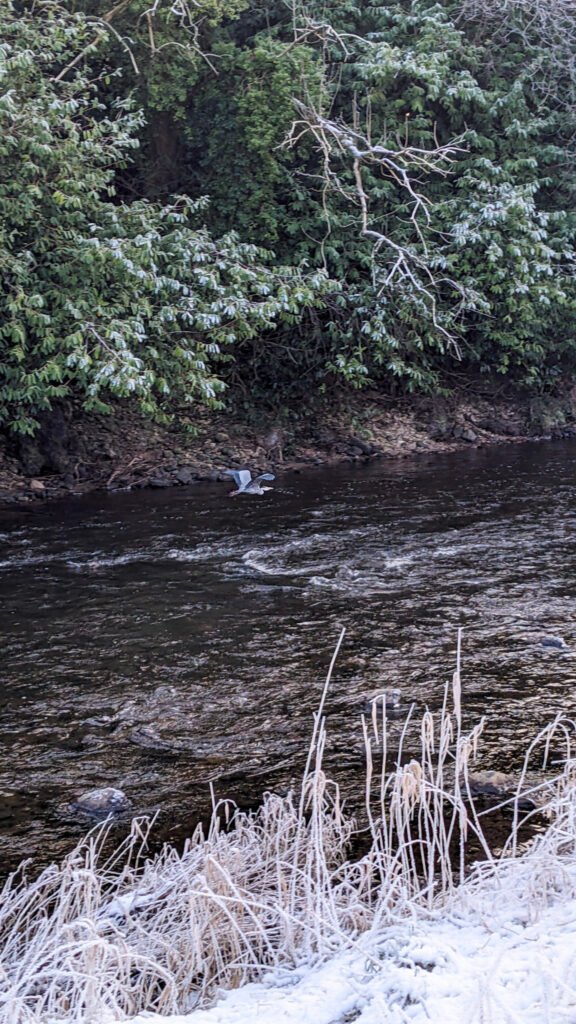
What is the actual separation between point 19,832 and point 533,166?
588 inches

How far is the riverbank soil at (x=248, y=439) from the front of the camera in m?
14.9

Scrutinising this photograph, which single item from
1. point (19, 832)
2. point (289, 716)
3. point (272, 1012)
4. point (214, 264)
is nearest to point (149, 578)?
point (289, 716)

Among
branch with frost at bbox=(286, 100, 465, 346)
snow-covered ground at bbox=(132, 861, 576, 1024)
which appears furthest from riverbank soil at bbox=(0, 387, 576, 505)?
snow-covered ground at bbox=(132, 861, 576, 1024)

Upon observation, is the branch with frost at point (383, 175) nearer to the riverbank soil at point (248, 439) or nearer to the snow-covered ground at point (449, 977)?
the riverbank soil at point (248, 439)

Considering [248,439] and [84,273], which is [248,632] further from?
[248,439]

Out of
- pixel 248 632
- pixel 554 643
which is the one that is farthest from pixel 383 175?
pixel 554 643

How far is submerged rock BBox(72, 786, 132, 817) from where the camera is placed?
489 cm

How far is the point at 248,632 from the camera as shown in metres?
7.81

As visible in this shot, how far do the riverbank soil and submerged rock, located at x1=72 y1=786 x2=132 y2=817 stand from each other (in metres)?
9.22

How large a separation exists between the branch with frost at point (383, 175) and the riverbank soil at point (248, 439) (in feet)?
8.00

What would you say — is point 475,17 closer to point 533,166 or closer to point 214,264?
point 533,166

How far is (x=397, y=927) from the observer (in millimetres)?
3260

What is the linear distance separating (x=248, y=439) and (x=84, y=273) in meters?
4.82

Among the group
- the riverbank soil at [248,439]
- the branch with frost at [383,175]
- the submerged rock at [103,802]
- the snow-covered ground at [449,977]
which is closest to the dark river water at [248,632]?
the submerged rock at [103,802]
